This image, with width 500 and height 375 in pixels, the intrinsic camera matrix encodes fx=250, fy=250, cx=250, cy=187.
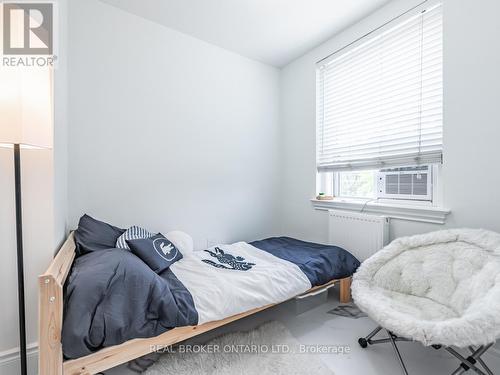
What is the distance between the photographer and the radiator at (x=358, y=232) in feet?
6.98

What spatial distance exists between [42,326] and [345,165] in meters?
2.49

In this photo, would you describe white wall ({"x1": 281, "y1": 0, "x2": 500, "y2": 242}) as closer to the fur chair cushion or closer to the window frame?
the window frame

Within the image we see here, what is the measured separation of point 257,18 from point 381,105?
1387mm

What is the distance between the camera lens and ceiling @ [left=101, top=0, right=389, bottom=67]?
2129mm

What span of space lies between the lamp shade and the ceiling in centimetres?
143

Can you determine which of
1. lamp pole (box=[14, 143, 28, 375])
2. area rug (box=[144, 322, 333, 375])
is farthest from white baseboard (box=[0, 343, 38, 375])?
area rug (box=[144, 322, 333, 375])

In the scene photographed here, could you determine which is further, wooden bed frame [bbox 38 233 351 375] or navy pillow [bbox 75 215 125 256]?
navy pillow [bbox 75 215 125 256]

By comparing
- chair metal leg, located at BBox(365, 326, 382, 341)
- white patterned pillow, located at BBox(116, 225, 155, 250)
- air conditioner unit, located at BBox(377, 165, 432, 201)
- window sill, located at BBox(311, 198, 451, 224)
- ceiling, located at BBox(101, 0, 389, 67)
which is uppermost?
ceiling, located at BBox(101, 0, 389, 67)

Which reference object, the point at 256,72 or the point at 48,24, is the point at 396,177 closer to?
the point at 256,72

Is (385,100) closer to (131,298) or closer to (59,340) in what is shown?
(131,298)

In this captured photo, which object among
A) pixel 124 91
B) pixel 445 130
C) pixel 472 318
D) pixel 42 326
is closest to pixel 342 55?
pixel 445 130

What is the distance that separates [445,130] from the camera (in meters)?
1.79

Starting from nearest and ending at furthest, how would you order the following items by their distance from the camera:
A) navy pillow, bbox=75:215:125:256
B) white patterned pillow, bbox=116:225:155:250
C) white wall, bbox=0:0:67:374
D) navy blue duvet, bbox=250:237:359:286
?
white wall, bbox=0:0:67:374
navy pillow, bbox=75:215:125:256
white patterned pillow, bbox=116:225:155:250
navy blue duvet, bbox=250:237:359:286

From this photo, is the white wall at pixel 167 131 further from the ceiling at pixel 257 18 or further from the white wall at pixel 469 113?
the white wall at pixel 469 113
